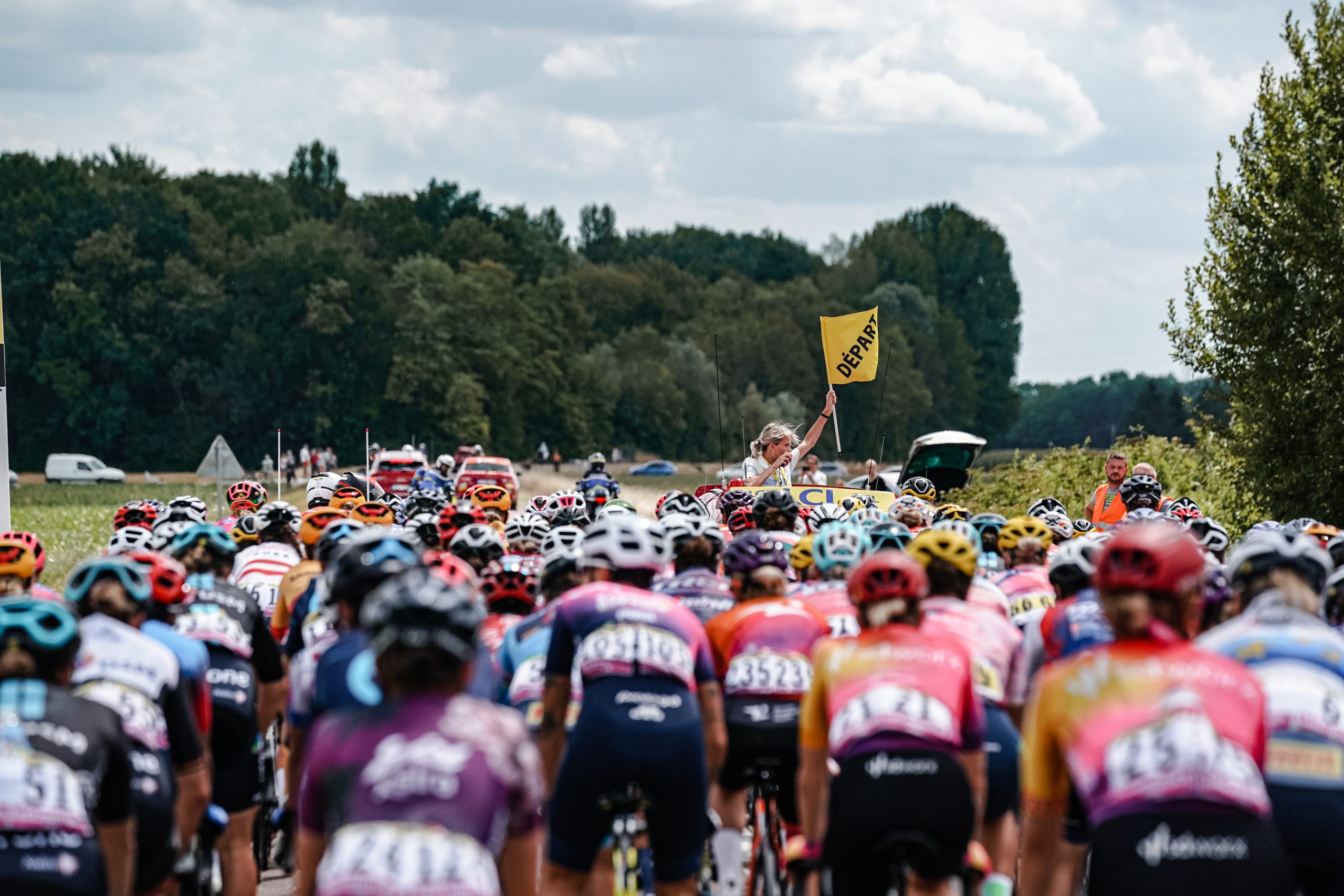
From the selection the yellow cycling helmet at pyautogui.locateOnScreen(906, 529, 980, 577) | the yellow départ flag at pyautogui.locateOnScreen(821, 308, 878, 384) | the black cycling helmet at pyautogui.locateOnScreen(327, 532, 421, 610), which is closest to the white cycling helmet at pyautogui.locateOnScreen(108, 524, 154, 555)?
the black cycling helmet at pyautogui.locateOnScreen(327, 532, 421, 610)

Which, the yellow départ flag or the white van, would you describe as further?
the white van

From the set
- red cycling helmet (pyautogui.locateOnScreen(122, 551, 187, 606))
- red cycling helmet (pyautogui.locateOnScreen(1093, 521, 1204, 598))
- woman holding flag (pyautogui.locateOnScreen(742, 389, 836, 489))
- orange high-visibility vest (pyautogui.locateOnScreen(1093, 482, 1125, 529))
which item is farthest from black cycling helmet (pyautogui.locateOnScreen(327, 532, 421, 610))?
orange high-visibility vest (pyautogui.locateOnScreen(1093, 482, 1125, 529))

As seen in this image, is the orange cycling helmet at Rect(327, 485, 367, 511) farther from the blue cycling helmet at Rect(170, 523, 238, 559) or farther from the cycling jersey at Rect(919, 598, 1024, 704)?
the cycling jersey at Rect(919, 598, 1024, 704)

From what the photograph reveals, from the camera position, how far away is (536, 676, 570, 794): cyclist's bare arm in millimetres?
6738

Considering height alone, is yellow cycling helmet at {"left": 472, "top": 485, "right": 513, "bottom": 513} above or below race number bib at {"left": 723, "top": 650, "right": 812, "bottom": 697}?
above

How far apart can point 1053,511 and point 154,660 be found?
29.4 feet

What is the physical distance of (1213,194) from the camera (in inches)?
806

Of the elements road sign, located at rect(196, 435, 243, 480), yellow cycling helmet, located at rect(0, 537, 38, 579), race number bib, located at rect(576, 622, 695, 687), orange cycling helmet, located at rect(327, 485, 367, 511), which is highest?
road sign, located at rect(196, 435, 243, 480)

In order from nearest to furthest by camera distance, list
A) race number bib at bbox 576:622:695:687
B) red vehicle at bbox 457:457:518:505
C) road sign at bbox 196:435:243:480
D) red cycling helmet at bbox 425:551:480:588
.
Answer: race number bib at bbox 576:622:695:687 < red cycling helmet at bbox 425:551:480:588 < road sign at bbox 196:435:243:480 < red vehicle at bbox 457:457:518:505

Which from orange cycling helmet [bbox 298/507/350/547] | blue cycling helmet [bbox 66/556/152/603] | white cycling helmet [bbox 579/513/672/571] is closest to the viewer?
blue cycling helmet [bbox 66/556/152/603]

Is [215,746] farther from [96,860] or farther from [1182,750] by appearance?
[1182,750]

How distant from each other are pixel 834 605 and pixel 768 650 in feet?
2.30

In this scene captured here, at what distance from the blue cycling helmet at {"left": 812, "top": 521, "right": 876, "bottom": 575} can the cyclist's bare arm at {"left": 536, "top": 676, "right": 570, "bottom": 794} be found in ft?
6.40

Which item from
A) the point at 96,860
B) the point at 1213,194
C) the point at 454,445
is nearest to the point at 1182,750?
the point at 96,860
